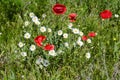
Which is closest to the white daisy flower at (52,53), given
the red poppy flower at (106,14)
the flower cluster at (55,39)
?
the flower cluster at (55,39)

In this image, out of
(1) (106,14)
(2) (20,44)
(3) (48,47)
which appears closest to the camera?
(3) (48,47)

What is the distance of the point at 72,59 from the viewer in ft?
12.1

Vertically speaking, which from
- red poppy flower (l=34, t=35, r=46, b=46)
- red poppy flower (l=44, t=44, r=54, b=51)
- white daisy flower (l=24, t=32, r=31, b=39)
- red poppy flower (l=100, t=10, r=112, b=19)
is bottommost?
red poppy flower (l=44, t=44, r=54, b=51)

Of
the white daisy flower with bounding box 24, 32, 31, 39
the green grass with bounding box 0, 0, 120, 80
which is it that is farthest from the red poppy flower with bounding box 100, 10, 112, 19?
the white daisy flower with bounding box 24, 32, 31, 39

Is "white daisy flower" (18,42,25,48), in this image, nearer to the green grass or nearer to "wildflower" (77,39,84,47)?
the green grass

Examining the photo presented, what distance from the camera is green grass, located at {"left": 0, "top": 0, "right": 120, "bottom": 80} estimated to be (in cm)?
346

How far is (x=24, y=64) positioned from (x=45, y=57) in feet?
0.66

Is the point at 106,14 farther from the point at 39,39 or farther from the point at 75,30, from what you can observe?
the point at 39,39

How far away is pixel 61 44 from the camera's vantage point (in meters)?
3.77

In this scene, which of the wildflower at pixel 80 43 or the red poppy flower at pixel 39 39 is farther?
the wildflower at pixel 80 43

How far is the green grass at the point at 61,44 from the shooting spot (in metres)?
3.46

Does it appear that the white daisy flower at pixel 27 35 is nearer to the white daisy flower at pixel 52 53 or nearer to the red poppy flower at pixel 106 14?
the white daisy flower at pixel 52 53

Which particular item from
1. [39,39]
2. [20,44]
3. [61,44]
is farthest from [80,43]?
[20,44]

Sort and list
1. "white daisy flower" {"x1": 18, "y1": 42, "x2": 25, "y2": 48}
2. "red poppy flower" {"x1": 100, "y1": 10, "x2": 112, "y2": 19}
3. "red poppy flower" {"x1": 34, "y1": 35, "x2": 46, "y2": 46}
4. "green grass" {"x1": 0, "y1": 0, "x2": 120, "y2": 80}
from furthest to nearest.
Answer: "red poppy flower" {"x1": 100, "y1": 10, "x2": 112, "y2": 19}
"white daisy flower" {"x1": 18, "y1": 42, "x2": 25, "y2": 48}
"red poppy flower" {"x1": 34, "y1": 35, "x2": 46, "y2": 46}
"green grass" {"x1": 0, "y1": 0, "x2": 120, "y2": 80}
